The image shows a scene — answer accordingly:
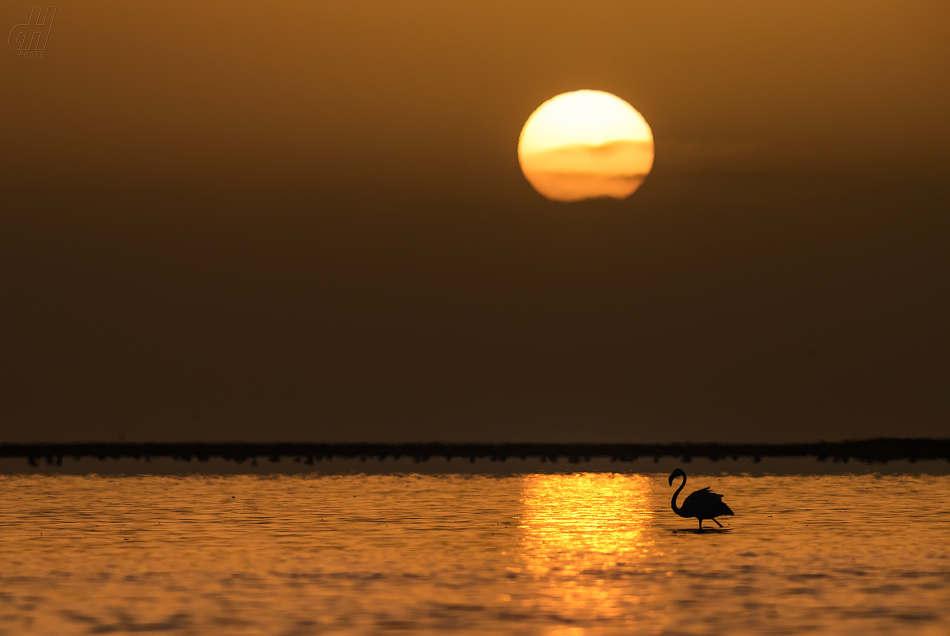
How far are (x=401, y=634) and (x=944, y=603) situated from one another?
29.9 ft

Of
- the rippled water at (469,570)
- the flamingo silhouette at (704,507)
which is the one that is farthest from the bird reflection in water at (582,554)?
the flamingo silhouette at (704,507)

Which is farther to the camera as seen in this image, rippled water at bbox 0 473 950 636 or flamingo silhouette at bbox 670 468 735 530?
flamingo silhouette at bbox 670 468 735 530

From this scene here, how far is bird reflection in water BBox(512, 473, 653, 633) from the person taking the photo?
21.0 m

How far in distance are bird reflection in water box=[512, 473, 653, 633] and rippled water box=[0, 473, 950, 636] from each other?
0.23 feet

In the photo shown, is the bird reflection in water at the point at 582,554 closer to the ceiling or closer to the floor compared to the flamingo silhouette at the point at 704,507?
closer to the floor

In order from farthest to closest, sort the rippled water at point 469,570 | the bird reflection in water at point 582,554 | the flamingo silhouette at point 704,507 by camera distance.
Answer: the flamingo silhouette at point 704,507, the bird reflection in water at point 582,554, the rippled water at point 469,570

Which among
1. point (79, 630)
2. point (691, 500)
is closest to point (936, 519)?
point (691, 500)

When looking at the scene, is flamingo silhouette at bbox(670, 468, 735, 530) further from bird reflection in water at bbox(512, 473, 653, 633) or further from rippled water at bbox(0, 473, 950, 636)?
bird reflection in water at bbox(512, 473, 653, 633)

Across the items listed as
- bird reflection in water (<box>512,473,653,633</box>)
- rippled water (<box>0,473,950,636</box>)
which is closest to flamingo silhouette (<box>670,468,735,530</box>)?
rippled water (<box>0,473,950,636</box>)

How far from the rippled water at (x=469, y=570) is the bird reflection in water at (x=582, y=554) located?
69mm

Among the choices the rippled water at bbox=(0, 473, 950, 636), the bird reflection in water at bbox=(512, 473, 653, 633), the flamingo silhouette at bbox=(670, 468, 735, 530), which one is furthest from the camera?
A: the flamingo silhouette at bbox=(670, 468, 735, 530)

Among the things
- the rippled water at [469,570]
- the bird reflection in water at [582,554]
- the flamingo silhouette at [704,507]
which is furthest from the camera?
the flamingo silhouette at [704,507]

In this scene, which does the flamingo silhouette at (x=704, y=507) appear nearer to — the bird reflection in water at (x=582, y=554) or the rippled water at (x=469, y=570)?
the rippled water at (x=469, y=570)

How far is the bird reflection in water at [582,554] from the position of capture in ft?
68.8
